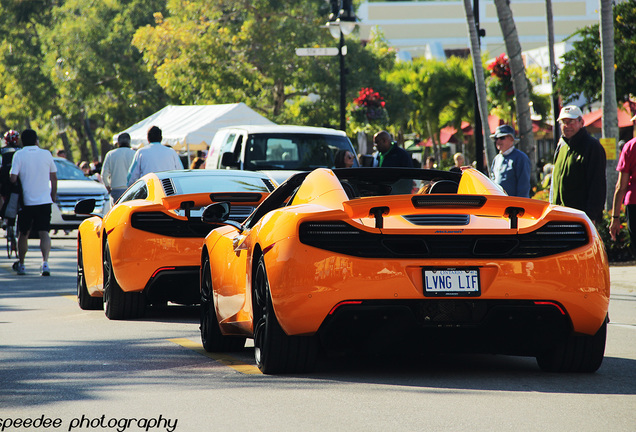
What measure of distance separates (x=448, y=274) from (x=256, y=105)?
37.7m

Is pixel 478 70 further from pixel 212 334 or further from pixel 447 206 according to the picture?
pixel 447 206

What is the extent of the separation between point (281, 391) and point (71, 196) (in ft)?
63.3

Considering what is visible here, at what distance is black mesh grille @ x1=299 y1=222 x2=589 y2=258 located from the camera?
6.39 m

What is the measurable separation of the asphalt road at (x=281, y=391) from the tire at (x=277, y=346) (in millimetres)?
82

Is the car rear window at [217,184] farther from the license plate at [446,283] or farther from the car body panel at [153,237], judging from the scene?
the license plate at [446,283]

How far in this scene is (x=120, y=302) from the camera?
10.3m

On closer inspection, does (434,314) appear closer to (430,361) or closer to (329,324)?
(329,324)

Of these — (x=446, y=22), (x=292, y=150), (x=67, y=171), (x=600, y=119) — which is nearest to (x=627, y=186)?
(x=292, y=150)

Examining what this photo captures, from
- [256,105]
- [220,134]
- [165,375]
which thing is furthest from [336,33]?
[165,375]

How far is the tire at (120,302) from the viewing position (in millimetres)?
10281

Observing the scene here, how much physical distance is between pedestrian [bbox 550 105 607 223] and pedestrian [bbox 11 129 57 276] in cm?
767

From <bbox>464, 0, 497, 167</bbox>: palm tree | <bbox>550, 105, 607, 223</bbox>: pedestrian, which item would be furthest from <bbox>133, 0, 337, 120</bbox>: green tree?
<bbox>550, 105, 607, 223</bbox>: pedestrian

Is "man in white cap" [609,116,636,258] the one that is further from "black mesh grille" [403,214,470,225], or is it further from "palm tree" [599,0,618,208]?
"palm tree" [599,0,618,208]

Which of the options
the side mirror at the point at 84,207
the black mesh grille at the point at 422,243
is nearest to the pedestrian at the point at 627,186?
the black mesh grille at the point at 422,243
